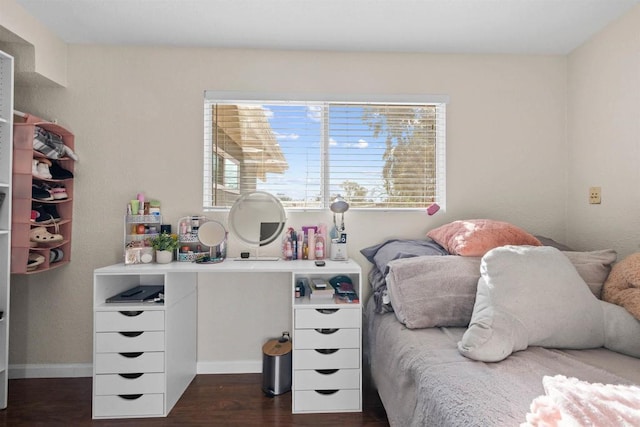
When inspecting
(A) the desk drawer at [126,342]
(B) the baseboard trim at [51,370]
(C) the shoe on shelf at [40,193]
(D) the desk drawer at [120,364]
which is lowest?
(B) the baseboard trim at [51,370]

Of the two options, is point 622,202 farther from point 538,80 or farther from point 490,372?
point 490,372

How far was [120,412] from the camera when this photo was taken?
1.78 m

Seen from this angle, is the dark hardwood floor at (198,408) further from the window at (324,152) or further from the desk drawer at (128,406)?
the window at (324,152)

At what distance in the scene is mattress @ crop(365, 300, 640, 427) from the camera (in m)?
0.97

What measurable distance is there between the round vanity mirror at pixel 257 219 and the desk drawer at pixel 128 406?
1.04 metres

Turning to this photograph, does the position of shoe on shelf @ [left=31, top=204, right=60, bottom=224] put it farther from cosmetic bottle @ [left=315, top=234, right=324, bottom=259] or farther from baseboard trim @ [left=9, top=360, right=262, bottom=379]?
cosmetic bottle @ [left=315, top=234, right=324, bottom=259]

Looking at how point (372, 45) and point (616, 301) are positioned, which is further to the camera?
point (372, 45)

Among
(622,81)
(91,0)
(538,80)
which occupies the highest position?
(91,0)

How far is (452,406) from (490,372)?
0.72 feet

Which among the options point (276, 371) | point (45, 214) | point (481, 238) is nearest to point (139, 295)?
point (45, 214)

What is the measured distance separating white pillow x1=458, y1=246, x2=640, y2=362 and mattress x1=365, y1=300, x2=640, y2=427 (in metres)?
0.05

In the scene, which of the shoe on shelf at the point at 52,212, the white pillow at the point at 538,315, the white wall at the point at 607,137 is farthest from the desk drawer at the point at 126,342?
the white wall at the point at 607,137

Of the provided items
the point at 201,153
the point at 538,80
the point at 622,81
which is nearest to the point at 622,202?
the point at 622,81

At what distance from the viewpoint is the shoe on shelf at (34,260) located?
6.33ft
